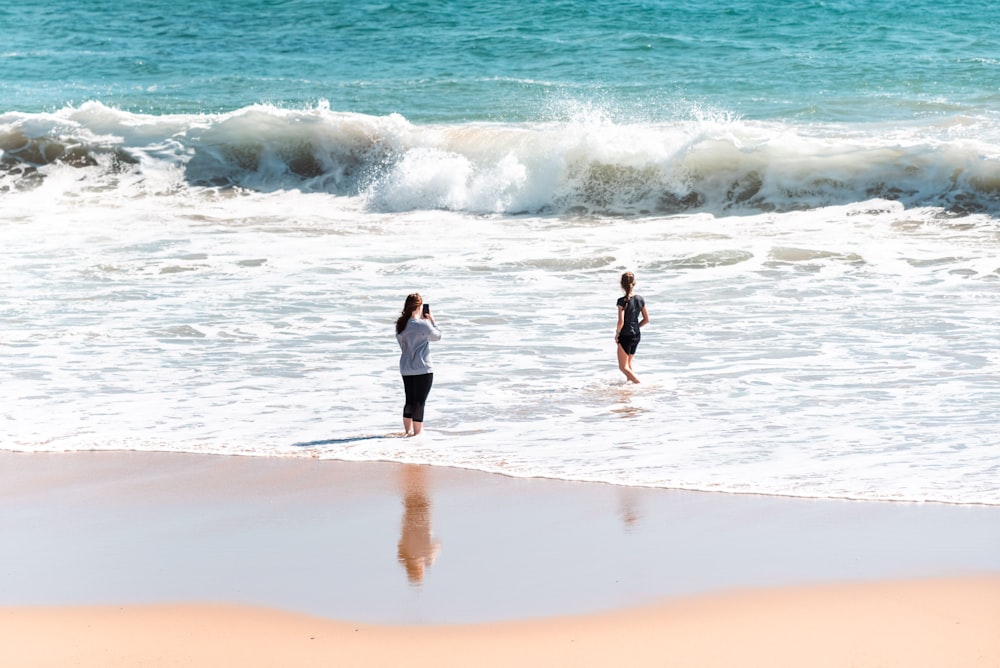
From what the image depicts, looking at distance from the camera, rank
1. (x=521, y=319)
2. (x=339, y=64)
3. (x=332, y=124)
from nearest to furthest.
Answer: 1. (x=521, y=319)
2. (x=332, y=124)
3. (x=339, y=64)

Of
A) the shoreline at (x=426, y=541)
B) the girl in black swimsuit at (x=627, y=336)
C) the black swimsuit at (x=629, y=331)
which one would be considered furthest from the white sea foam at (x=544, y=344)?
the shoreline at (x=426, y=541)

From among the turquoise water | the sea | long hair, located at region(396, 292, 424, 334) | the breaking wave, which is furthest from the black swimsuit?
the turquoise water

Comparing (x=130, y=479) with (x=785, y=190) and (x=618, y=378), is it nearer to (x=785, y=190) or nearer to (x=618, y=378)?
(x=618, y=378)

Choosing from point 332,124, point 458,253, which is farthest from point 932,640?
point 332,124

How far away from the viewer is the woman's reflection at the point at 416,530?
6.13 m

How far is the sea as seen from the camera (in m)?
8.73

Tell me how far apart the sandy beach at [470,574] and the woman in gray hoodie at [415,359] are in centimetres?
89

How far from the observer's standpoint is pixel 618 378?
393 inches

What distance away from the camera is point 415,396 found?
8641mm

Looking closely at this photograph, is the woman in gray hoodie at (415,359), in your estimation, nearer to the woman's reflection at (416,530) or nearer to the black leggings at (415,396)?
the black leggings at (415,396)

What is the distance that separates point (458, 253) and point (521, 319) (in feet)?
12.8

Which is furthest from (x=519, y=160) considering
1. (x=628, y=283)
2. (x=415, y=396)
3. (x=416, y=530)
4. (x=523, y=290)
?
(x=416, y=530)

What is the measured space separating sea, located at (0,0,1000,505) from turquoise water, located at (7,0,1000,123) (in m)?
0.13

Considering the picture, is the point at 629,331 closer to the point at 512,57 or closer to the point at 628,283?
the point at 628,283
